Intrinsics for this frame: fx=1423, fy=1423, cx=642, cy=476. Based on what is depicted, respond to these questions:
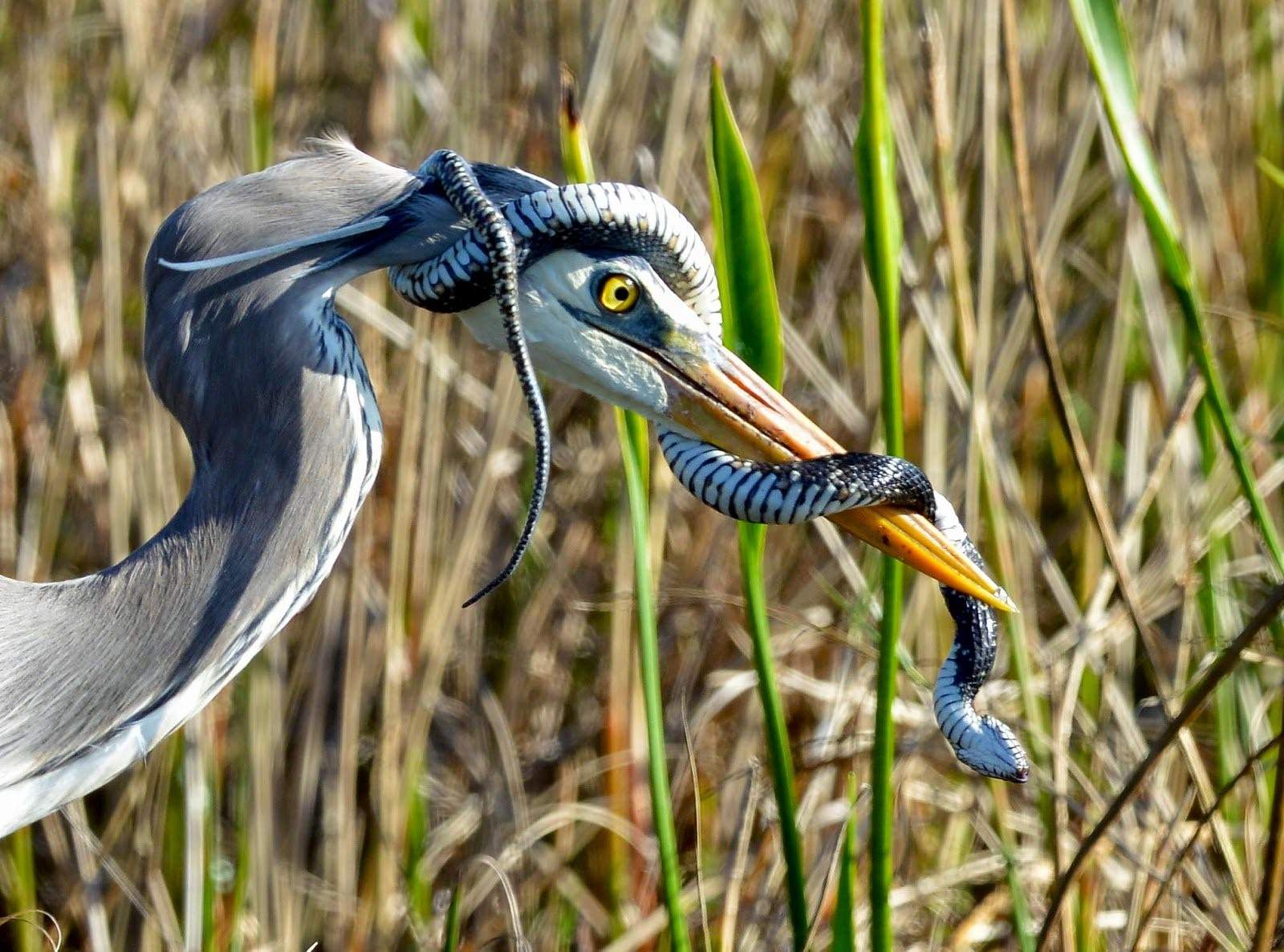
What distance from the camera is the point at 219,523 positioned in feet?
3.45

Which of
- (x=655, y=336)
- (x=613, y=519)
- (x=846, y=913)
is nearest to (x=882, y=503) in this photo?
(x=655, y=336)

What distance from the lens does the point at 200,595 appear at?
41.8 inches

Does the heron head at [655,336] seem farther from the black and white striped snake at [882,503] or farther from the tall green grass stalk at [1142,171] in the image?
the tall green grass stalk at [1142,171]

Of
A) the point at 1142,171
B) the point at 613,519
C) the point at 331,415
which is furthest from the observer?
the point at 613,519

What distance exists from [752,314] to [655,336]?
0.09m

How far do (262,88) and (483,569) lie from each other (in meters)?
0.76

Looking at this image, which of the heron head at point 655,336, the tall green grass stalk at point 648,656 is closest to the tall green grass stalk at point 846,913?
the tall green grass stalk at point 648,656

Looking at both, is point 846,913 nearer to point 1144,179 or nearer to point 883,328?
point 883,328

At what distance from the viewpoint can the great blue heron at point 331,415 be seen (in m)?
1.01

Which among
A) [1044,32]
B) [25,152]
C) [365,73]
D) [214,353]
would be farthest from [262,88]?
[1044,32]

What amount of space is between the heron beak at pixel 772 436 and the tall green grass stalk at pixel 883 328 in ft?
0.23

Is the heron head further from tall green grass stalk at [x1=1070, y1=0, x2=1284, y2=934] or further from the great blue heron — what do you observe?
tall green grass stalk at [x1=1070, y1=0, x2=1284, y2=934]

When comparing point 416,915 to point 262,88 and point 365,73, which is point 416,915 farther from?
point 365,73

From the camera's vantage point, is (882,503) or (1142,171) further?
(1142,171)
